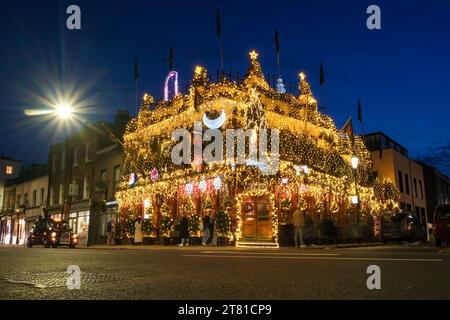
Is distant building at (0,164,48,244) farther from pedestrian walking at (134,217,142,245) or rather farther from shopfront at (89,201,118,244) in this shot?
pedestrian walking at (134,217,142,245)

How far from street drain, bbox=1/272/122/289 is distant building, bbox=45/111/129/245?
25971 mm

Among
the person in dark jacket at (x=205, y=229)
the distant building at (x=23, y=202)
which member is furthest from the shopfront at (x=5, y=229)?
the person in dark jacket at (x=205, y=229)

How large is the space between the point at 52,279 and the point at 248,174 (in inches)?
674

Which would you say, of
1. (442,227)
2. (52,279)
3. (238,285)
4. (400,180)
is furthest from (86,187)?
(238,285)

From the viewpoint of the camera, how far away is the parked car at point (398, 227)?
83.3ft

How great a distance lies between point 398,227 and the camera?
25.5 m

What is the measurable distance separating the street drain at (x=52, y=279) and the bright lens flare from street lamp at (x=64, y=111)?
39.0 feet

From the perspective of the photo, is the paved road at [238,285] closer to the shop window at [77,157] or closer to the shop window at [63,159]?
the shop window at [77,157]

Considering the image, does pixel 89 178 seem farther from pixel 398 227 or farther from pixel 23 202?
pixel 398 227

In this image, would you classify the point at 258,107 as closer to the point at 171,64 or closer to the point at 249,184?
the point at 249,184

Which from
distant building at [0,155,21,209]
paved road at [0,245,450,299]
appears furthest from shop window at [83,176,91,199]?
paved road at [0,245,450,299]

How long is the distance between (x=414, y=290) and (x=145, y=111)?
27.0 metres
